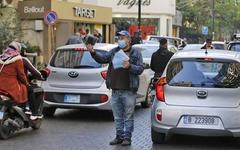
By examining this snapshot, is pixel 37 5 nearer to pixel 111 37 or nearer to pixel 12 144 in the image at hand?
pixel 111 37

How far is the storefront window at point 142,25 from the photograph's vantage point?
54.1 meters

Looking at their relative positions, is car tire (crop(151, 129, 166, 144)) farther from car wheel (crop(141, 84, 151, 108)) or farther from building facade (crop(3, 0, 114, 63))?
building facade (crop(3, 0, 114, 63))

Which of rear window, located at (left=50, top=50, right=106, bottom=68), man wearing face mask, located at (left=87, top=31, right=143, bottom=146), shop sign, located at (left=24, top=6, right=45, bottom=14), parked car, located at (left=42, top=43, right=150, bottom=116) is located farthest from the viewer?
shop sign, located at (left=24, top=6, right=45, bottom=14)

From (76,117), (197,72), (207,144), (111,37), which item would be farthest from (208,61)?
(111,37)

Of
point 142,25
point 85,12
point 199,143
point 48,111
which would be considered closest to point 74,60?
point 48,111

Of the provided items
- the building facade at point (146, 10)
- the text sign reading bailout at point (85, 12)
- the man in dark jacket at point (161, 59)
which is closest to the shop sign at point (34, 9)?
the text sign reading bailout at point (85, 12)

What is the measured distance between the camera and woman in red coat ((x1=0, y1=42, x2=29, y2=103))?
8523mm

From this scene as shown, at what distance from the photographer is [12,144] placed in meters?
8.16

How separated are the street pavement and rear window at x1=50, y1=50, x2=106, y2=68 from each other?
119cm

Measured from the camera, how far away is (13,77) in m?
8.59

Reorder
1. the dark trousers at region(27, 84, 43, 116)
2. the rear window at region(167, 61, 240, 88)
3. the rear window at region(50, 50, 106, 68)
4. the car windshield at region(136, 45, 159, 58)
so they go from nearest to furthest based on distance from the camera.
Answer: the rear window at region(167, 61, 240, 88)
the dark trousers at region(27, 84, 43, 116)
the rear window at region(50, 50, 106, 68)
the car windshield at region(136, 45, 159, 58)

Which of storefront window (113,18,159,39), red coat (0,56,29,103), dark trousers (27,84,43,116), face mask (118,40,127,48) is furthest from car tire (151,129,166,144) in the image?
storefront window (113,18,159,39)

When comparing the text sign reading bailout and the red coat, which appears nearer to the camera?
the red coat

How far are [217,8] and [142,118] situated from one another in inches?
2807
